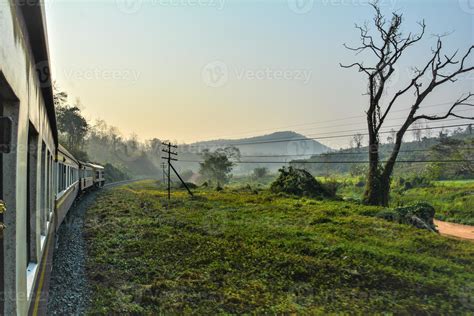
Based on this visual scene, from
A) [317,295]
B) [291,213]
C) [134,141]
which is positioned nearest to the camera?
[317,295]

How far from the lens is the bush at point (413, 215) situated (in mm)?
13453

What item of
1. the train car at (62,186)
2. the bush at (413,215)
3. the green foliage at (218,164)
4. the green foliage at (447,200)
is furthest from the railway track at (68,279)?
the green foliage at (218,164)

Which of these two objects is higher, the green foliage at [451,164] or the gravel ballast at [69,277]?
the green foliage at [451,164]

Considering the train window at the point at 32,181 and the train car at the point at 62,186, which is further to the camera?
the train car at the point at 62,186

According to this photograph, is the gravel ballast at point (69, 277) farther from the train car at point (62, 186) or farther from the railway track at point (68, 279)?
the train car at point (62, 186)

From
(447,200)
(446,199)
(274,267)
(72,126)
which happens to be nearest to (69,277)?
(274,267)

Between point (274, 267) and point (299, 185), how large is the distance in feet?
55.1

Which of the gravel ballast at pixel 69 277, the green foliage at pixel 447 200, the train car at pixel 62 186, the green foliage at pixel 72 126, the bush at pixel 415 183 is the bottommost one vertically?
the green foliage at pixel 447 200

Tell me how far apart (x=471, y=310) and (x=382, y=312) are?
5.27ft

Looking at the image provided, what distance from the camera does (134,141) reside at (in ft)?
322

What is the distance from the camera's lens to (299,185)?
24.1 metres

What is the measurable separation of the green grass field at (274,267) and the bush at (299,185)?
10.4 metres

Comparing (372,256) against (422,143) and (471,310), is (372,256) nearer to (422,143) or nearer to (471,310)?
(471,310)

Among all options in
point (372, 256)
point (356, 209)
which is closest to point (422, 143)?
point (356, 209)
